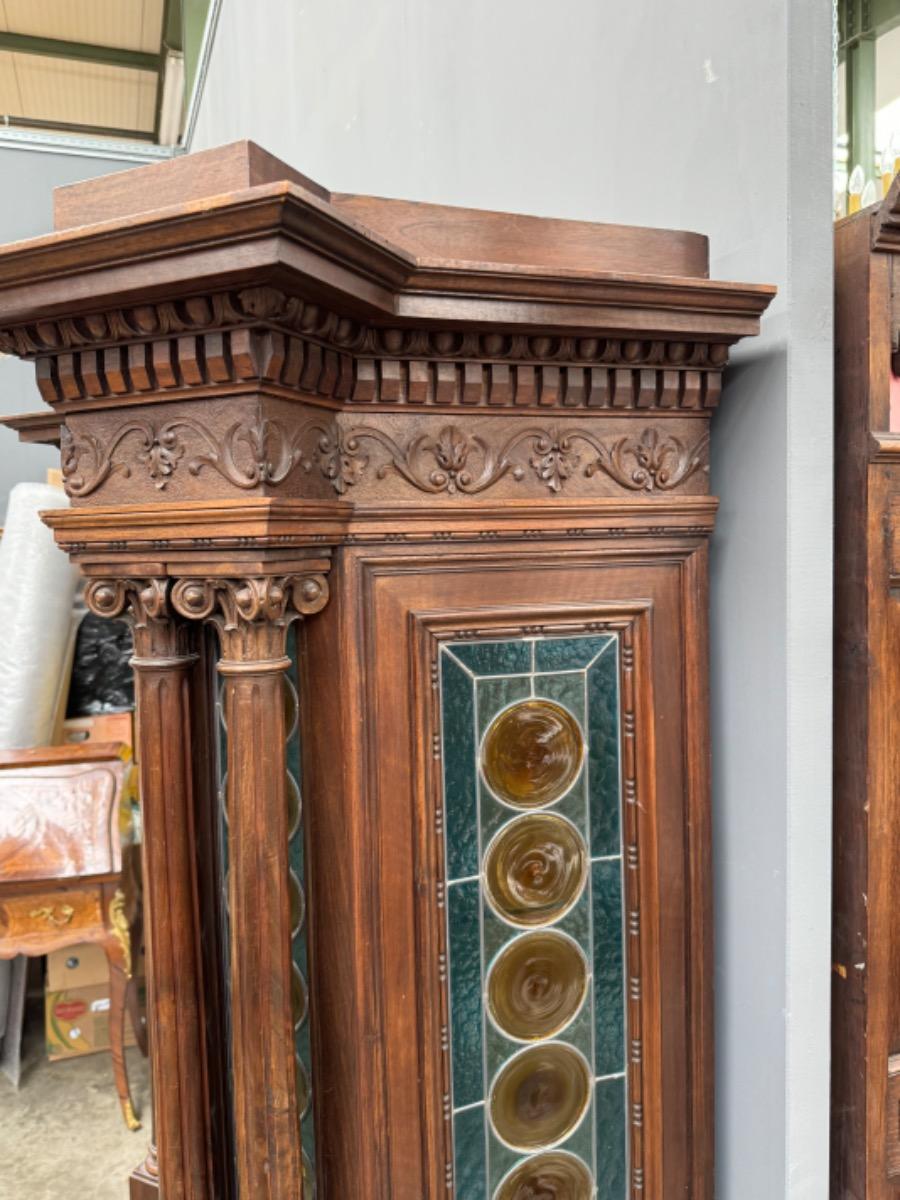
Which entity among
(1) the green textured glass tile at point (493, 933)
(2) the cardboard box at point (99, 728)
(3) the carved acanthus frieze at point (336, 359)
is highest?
(3) the carved acanthus frieze at point (336, 359)

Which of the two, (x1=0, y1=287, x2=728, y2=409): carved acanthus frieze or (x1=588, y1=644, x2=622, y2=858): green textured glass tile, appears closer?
(x1=0, y1=287, x2=728, y2=409): carved acanthus frieze

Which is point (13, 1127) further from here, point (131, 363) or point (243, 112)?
point (243, 112)

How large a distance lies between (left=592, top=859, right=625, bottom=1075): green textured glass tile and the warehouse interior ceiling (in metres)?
4.58

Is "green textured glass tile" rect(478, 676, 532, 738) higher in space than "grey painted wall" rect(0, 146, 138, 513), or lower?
lower

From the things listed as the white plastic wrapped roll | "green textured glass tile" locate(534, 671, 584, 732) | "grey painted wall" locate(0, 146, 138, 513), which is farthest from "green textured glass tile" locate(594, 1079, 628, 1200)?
"grey painted wall" locate(0, 146, 138, 513)

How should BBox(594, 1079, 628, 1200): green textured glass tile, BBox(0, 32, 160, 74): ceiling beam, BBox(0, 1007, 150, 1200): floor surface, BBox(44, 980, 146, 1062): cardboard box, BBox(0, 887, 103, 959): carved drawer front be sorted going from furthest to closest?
1. BBox(0, 32, 160, 74): ceiling beam
2. BBox(44, 980, 146, 1062): cardboard box
3. BBox(0, 887, 103, 959): carved drawer front
4. BBox(0, 1007, 150, 1200): floor surface
5. BBox(594, 1079, 628, 1200): green textured glass tile

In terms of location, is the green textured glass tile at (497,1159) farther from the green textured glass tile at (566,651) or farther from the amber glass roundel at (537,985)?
the green textured glass tile at (566,651)

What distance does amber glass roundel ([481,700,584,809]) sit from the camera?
2.77 feet

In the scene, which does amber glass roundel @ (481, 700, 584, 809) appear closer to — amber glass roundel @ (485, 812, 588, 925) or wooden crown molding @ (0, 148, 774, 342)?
amber glass roundel @ (485, 812, 588, 925)

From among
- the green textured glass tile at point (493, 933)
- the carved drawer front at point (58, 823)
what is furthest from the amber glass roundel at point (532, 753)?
the carved drawer front at point (58, 823)

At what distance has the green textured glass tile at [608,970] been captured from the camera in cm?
89

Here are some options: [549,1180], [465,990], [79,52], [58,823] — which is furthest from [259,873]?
[79,52]

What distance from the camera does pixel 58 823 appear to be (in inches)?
76.9

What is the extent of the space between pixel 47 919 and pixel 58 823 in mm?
239
